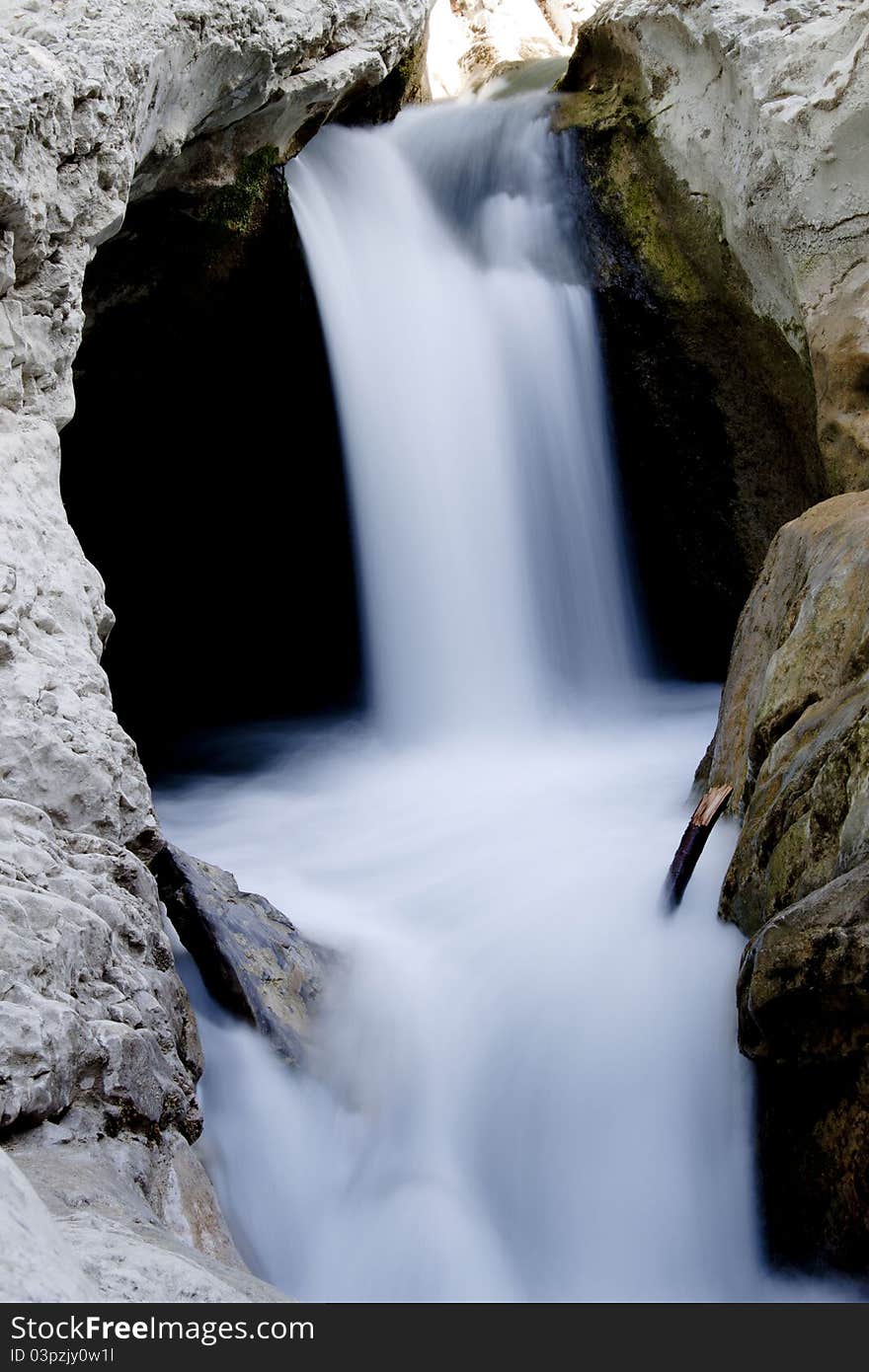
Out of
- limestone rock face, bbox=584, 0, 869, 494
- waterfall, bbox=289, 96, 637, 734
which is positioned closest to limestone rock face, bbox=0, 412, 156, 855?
waterfall, bbox=289, 96, 637, 734

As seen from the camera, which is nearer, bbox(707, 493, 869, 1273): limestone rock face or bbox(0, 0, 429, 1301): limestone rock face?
bbox(0, 0, 429, 1301): limestone rock face

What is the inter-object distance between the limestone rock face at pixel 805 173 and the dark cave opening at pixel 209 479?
91.4 inches

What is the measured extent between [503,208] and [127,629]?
3.49 m

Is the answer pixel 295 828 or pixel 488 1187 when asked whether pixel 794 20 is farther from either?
pixel 488 1187

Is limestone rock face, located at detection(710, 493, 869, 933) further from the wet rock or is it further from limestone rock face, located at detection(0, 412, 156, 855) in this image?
limestone rock face, located at detection(0, 412, 156, 855)

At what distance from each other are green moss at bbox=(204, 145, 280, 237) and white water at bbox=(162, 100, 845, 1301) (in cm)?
50

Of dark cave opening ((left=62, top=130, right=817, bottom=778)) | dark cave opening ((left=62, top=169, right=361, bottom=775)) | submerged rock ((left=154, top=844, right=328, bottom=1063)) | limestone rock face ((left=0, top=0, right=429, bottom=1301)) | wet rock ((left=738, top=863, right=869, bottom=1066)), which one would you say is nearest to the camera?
limestone rock face ((left=0, top=0, right=429, bottom=1301))

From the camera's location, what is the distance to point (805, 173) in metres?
5.60

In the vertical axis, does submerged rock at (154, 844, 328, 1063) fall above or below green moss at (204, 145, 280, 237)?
below

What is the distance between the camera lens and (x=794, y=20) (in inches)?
224

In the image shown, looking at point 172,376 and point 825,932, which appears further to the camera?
point 172,376

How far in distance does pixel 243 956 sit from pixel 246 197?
→ 418cm

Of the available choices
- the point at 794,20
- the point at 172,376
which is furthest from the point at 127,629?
the point at 794,20

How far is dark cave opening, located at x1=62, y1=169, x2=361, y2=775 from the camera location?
19.8 feet
